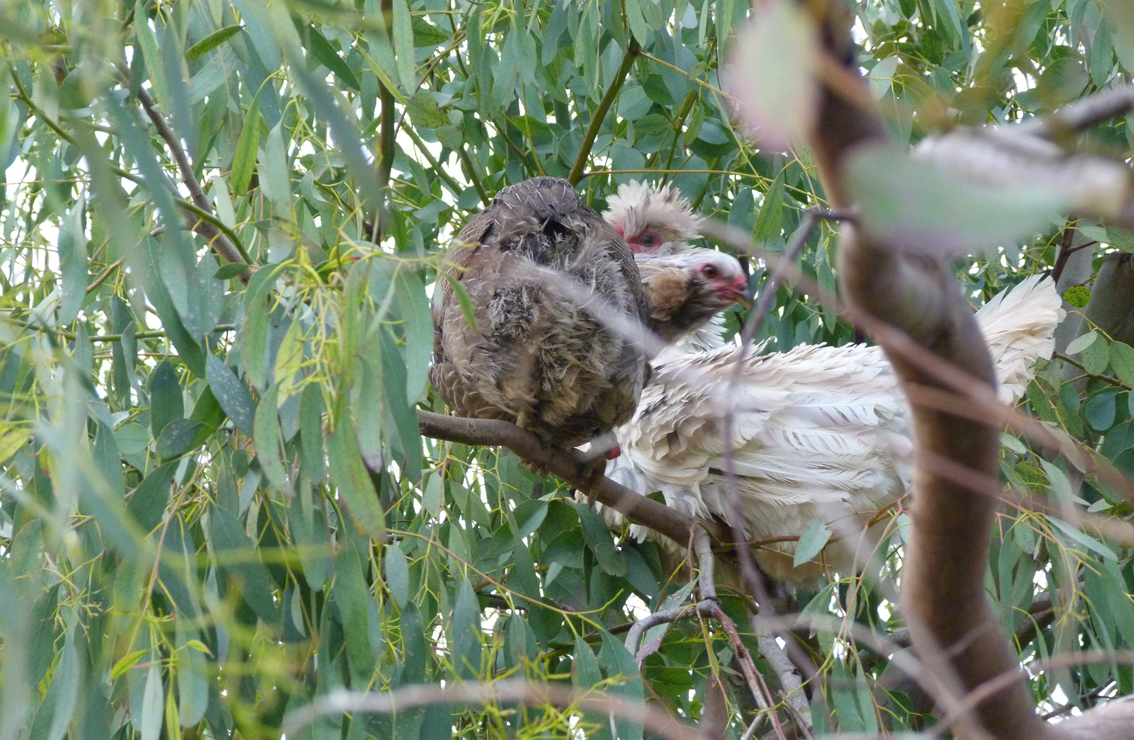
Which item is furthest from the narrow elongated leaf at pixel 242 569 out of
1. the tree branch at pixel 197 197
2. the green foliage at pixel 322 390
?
the tree branch at pixel 197 197

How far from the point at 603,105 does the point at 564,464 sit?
845 mm

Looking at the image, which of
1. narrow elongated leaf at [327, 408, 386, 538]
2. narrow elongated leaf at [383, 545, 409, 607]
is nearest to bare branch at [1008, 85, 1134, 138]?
narrow elongated leaf at [327, 408, 386, 538]

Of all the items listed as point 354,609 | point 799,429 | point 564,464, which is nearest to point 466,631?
point 354,609

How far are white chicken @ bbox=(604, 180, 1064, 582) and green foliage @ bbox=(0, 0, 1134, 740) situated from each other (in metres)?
0.17

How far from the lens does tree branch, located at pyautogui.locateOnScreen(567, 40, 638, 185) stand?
7.34ft

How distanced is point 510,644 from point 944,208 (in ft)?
4.43

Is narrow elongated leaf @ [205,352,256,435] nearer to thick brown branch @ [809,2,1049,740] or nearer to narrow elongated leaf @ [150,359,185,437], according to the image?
narrow elongated leaf @ [150,359,185,437]

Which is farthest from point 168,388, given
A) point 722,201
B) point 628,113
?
point 722,201

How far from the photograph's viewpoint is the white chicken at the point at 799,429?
2.37m

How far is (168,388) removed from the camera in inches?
58.9

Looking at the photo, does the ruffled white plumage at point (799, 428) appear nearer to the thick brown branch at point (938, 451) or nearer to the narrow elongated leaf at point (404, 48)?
the narrow elongated leaf at point (404, 48)

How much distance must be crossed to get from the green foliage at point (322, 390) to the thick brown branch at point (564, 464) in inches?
3.8

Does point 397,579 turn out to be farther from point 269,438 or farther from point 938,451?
point 938,451

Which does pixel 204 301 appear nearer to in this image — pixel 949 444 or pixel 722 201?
pixel 949 444
